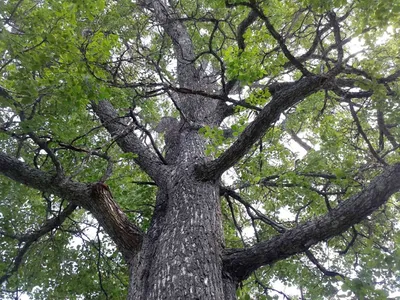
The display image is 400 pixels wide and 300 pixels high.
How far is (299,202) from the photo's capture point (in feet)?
18.1

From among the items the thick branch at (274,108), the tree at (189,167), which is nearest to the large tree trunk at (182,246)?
the tree at (189,167)

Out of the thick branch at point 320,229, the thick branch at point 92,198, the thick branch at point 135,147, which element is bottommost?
the thick branch at point 320,229

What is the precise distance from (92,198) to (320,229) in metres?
2.15

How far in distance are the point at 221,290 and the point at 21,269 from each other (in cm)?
367

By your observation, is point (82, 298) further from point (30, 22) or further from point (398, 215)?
point (398, 215)

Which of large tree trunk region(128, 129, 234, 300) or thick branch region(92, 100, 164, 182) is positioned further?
thick branch region(92, 100, 164, 182)

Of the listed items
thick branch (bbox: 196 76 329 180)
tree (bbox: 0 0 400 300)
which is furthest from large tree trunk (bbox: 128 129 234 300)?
thick branch (bbox: 196 76 329 180)

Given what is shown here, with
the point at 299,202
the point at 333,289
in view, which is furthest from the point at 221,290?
the point at 299,202

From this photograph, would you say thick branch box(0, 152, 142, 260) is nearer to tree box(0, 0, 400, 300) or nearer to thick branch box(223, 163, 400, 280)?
tree box(0, 0, 400, 300)

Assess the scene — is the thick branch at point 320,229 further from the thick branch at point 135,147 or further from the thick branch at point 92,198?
the thick branch at point 135,147

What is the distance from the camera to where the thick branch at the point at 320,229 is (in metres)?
2.75

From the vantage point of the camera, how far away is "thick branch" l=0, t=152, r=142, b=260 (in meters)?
3.39

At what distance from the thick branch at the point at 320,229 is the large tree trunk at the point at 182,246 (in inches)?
8.5

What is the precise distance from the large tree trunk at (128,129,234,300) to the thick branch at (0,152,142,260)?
178mm
